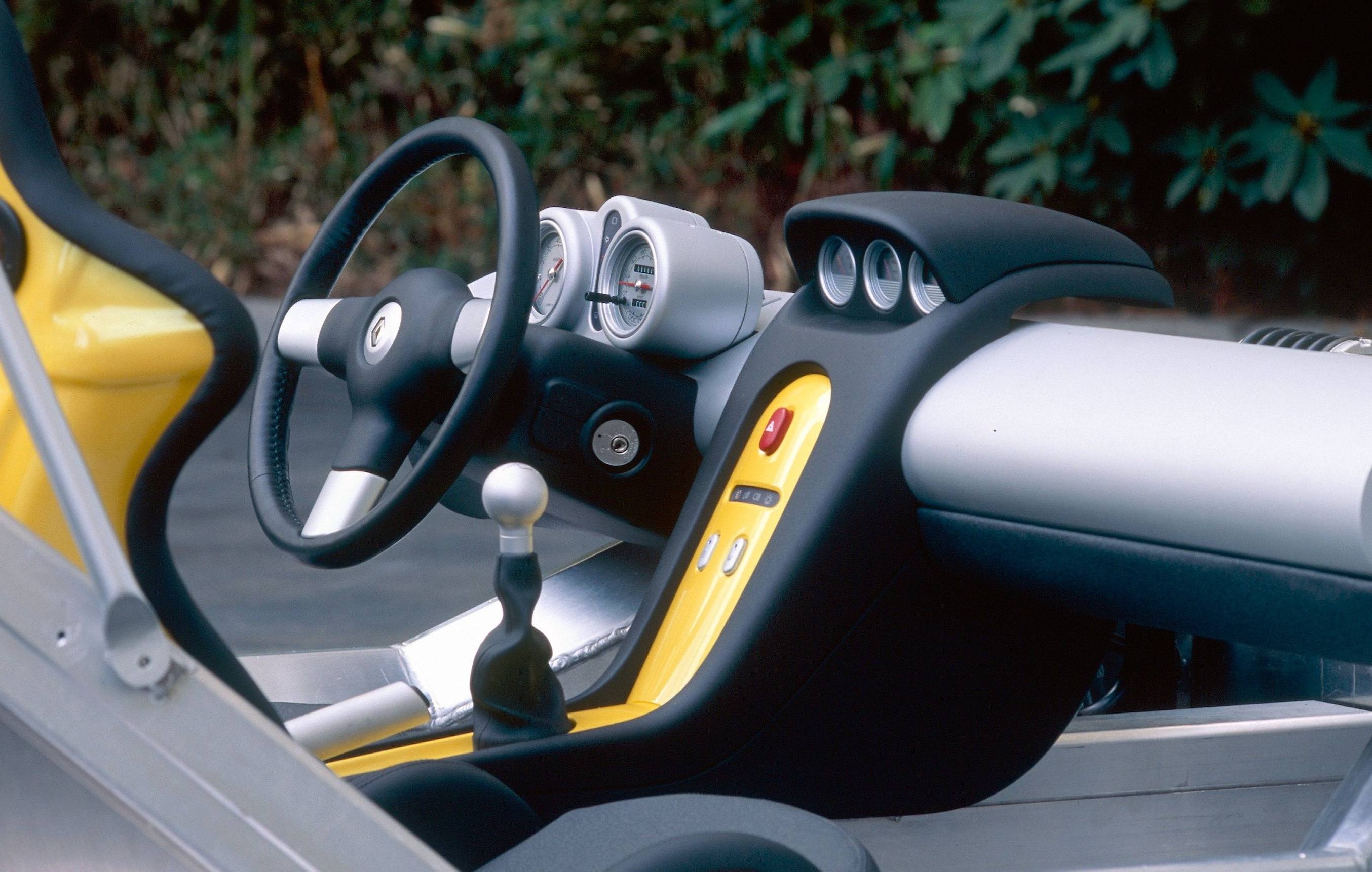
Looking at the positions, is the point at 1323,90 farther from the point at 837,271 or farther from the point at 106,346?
the point at 106,346

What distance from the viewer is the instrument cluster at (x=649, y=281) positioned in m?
1.59

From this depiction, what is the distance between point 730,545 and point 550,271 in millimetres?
440

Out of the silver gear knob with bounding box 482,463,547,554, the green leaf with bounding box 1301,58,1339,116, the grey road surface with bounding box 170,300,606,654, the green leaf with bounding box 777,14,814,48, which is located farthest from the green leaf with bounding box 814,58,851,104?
the silver gear knob with bounding box 482,463,547,554

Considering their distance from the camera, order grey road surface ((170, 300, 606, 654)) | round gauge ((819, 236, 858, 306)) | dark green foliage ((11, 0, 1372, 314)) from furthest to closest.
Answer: dark green foliage ((11, 0, 1372, 314)) < grey road surface ((170, 300, 606, 654)) < round gauge ((819, 236, 858, 306))

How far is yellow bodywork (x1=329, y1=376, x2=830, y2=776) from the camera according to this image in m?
1.43

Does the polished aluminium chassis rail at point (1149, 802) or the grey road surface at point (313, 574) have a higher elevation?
the polished aluminium chassis rail at point (1149, 802)

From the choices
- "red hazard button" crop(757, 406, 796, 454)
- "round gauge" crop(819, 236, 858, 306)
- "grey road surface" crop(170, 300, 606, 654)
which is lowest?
"grey road surface" crop(170, 300, 606, 654)

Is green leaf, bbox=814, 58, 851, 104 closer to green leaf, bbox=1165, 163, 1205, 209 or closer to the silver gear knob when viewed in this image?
green leaf, bbox=1165, 163, 1205, 209

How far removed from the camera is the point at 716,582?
1.47m

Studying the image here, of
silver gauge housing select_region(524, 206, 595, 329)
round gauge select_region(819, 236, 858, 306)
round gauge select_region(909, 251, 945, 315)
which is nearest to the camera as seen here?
round gauge select_region(909, 251, 945, 315)

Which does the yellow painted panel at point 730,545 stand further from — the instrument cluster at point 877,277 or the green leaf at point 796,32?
the green leaf at point 796,32

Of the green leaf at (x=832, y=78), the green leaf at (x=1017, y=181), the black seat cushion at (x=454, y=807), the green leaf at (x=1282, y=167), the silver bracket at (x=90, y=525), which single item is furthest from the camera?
the green leaf at (x=832, y=78)

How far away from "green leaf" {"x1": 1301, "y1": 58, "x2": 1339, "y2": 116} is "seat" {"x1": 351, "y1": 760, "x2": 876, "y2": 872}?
181 inches

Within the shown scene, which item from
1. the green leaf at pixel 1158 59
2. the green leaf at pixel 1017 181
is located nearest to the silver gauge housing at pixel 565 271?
the green leaf at pixel 1158 59
